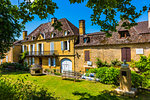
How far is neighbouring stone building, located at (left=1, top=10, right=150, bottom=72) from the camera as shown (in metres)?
13.5

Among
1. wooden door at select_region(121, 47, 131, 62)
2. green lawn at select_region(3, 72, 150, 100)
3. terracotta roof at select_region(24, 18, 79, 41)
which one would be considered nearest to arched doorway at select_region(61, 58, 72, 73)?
terracotta roof at select_region(24, 18, 79, 41)

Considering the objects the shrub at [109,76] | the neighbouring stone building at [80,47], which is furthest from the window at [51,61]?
the shrub at [109,76]

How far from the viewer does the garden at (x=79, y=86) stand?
5.07 metres

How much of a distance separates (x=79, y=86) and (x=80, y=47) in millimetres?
9036

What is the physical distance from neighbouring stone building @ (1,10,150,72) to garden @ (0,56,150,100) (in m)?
1.24

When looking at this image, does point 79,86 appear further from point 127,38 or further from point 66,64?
point 66,64

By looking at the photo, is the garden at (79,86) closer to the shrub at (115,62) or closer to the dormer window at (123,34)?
the shrub at (115,62)

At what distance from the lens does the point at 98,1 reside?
15.1 ft

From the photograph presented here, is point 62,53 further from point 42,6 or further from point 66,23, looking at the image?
point 42,6

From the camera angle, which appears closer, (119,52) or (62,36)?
(119,52)

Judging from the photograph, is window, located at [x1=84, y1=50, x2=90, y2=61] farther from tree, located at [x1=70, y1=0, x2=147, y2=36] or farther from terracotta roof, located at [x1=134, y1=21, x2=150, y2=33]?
tree, located at [x1=70, y1=0, x2=147, y2=36]

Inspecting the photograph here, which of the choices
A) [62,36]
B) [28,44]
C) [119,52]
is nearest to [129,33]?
[119,52]

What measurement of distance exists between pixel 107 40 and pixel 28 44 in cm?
1870

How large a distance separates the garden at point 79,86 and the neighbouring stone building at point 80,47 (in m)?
1.24
